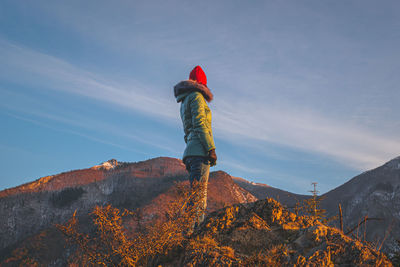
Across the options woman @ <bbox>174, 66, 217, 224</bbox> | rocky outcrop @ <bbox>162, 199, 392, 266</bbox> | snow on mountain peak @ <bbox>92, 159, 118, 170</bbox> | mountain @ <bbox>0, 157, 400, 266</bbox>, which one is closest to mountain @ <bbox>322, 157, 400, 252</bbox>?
mountain @ <bbox>0, 157, 400, 266</bbox>

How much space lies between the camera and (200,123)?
17.4ft

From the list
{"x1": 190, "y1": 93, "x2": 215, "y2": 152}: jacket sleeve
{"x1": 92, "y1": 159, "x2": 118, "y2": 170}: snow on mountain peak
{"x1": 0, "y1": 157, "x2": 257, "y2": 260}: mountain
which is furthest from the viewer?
{"x1": 92, "y1": 159, "x2": 118, "y2": 170}: snow on mountain peak

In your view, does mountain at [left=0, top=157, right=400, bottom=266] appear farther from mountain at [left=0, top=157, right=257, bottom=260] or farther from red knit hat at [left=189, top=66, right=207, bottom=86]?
red knit hat at [left=189, top=66, right=207, bottom=86]

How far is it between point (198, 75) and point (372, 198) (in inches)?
596

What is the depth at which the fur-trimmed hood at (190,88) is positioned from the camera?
18.9 feet

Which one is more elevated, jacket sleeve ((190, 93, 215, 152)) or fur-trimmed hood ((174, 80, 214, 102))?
fur-trimmed hood ((174, 80, 214, 102))

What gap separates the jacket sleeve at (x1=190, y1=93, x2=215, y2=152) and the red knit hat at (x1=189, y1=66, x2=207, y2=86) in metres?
0.83

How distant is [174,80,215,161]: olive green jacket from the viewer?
17.3ft

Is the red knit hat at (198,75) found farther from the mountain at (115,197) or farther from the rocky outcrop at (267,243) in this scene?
the mountain at (115,197)

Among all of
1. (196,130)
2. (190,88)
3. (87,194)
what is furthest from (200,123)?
(87,194)

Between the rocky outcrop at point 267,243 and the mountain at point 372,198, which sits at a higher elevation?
the mountain at point 372,198

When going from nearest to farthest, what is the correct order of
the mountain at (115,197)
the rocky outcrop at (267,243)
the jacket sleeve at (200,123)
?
the rocky outcrop at (267,243) → the jacket sleeve at (200,123) → the mountain at (115,197)

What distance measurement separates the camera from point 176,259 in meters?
2.60

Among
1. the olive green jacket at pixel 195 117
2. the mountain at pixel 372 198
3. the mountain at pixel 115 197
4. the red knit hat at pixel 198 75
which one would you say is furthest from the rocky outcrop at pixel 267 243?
the mountain at pixel 372 198
